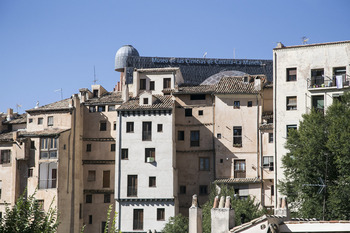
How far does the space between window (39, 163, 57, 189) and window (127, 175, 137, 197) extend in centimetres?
721

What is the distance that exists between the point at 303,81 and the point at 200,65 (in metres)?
31.9

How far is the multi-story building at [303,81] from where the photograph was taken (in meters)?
64.2

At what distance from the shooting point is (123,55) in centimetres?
10631

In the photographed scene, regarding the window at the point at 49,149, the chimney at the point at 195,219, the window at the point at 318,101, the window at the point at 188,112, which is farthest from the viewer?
the window at the point at 188,112

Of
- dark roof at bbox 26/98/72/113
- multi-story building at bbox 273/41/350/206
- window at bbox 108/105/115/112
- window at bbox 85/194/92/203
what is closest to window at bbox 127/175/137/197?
window at bbox 85/194/92/203

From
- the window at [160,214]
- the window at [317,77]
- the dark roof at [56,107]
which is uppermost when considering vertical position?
the window at [317,77]

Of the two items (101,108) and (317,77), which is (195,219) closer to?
(317,77)

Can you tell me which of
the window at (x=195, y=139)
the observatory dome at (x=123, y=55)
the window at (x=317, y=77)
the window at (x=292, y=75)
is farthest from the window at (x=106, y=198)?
the observatory dome at (x=123, y=55)

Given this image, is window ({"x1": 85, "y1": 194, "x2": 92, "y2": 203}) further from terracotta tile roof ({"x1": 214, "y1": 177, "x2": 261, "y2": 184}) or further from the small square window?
terracotta tile roof ({"x1": 214, "y1": 177, "x2": 261, "y2": 184})

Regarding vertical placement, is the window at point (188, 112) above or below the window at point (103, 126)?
above

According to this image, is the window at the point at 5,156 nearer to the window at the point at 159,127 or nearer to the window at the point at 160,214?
the window at the point at 159,127

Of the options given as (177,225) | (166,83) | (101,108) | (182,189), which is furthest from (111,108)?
(177,225)

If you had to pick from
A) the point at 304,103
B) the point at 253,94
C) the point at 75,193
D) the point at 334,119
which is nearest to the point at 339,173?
the point at 334,119

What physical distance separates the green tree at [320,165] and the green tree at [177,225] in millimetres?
10293
